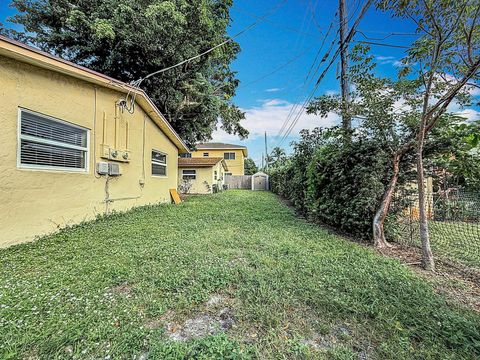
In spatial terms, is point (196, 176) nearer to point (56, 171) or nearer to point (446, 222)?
point (56, 171)

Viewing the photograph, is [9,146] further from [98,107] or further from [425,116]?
[425,116]

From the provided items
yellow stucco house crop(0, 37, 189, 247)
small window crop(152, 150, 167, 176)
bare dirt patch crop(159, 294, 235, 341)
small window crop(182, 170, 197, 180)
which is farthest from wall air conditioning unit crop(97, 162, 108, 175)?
small window crop(182, 170, 197, 180)

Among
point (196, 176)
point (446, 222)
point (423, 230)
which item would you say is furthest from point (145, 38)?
point (446, 222)

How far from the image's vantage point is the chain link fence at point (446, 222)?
3.83 meters

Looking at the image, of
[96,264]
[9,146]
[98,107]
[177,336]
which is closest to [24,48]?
[9,146]

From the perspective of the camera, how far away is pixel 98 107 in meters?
5.59

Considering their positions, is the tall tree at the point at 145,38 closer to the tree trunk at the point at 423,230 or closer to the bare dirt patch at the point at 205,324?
the tree trunk at the point at 423,230

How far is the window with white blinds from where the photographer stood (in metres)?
3.88

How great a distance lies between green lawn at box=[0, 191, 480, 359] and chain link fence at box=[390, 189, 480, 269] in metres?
1.44

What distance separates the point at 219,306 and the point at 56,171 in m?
4.54

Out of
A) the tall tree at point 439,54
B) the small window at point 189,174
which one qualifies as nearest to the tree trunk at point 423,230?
the tall tree at point 439,54

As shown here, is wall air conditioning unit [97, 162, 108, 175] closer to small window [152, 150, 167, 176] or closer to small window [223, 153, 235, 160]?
small window [152, 150, 167, 176]

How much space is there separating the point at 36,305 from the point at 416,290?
4.00 metres

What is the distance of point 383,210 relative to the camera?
159 inches
